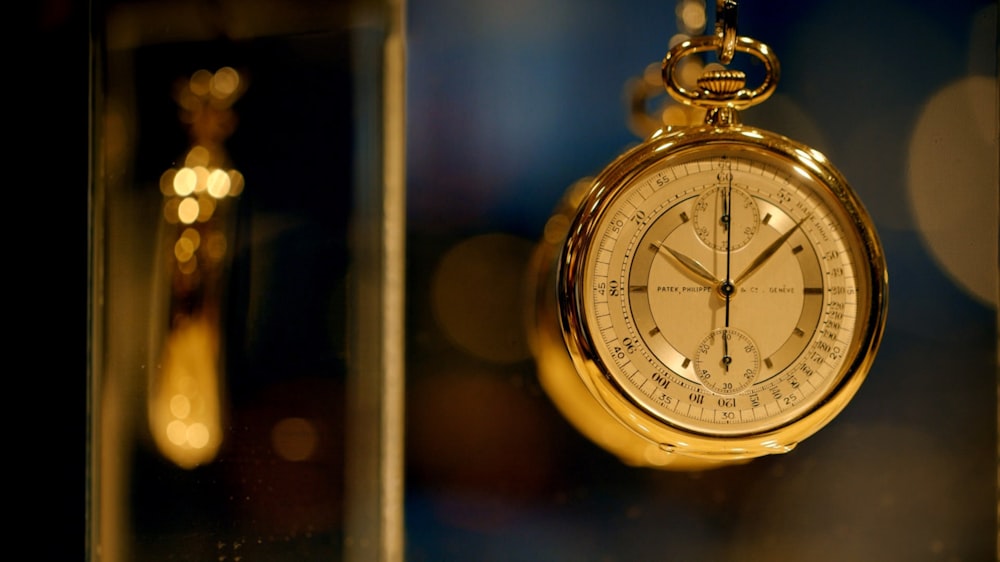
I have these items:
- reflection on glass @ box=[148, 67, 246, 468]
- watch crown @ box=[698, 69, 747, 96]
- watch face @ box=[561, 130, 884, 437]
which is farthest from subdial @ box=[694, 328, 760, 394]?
reflection on glass @ box=[148, 67, 246, 468]

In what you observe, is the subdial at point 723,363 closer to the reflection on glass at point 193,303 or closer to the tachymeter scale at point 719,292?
the tachymeter scale at point 719,292

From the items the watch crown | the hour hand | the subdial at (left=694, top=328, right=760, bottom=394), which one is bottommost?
the subdial at (left=694, top=328, right=760, bottom=394)

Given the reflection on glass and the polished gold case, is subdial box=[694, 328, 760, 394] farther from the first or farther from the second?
the reflection on glass

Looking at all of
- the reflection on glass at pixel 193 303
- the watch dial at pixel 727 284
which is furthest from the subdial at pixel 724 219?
the reflection on glass at pixel 193 303

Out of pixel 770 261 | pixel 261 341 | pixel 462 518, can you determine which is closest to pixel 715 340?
pixel 770 261

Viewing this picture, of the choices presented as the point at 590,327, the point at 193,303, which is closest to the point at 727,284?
the point at 590,327

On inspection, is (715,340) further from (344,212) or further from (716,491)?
Answer: (344,212)

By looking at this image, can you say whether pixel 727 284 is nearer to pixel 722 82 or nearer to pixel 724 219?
pixel 724 219
